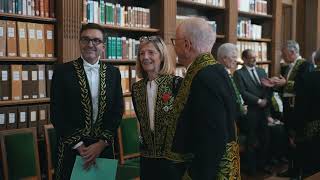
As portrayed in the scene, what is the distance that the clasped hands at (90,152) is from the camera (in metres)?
2.72

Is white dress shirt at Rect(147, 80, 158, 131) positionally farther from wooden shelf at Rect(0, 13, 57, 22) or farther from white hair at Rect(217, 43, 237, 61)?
white hair at Rect(217, 43, 237, 61)

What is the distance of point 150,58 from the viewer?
2.84m

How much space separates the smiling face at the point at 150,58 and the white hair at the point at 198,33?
2.56 feet

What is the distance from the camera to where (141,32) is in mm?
5320

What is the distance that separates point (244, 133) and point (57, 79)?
3336mm

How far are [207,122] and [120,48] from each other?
310 cm

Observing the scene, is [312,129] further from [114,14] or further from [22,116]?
[22,116]

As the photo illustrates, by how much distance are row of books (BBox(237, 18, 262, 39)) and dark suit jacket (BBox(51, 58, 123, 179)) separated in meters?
4.41

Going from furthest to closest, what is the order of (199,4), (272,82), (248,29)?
(248,29)
(199,4)
(272,82)

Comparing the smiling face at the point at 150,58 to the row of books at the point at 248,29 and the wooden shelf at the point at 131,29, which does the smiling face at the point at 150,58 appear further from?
the row of books at the point at 248,29

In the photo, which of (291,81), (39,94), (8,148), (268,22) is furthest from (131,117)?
(268,22)

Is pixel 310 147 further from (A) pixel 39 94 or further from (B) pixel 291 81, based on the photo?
(A) pixel 39 94

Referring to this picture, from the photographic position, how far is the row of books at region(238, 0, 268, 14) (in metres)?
6.88

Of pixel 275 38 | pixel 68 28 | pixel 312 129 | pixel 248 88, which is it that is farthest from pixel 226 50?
pixel 275 38
